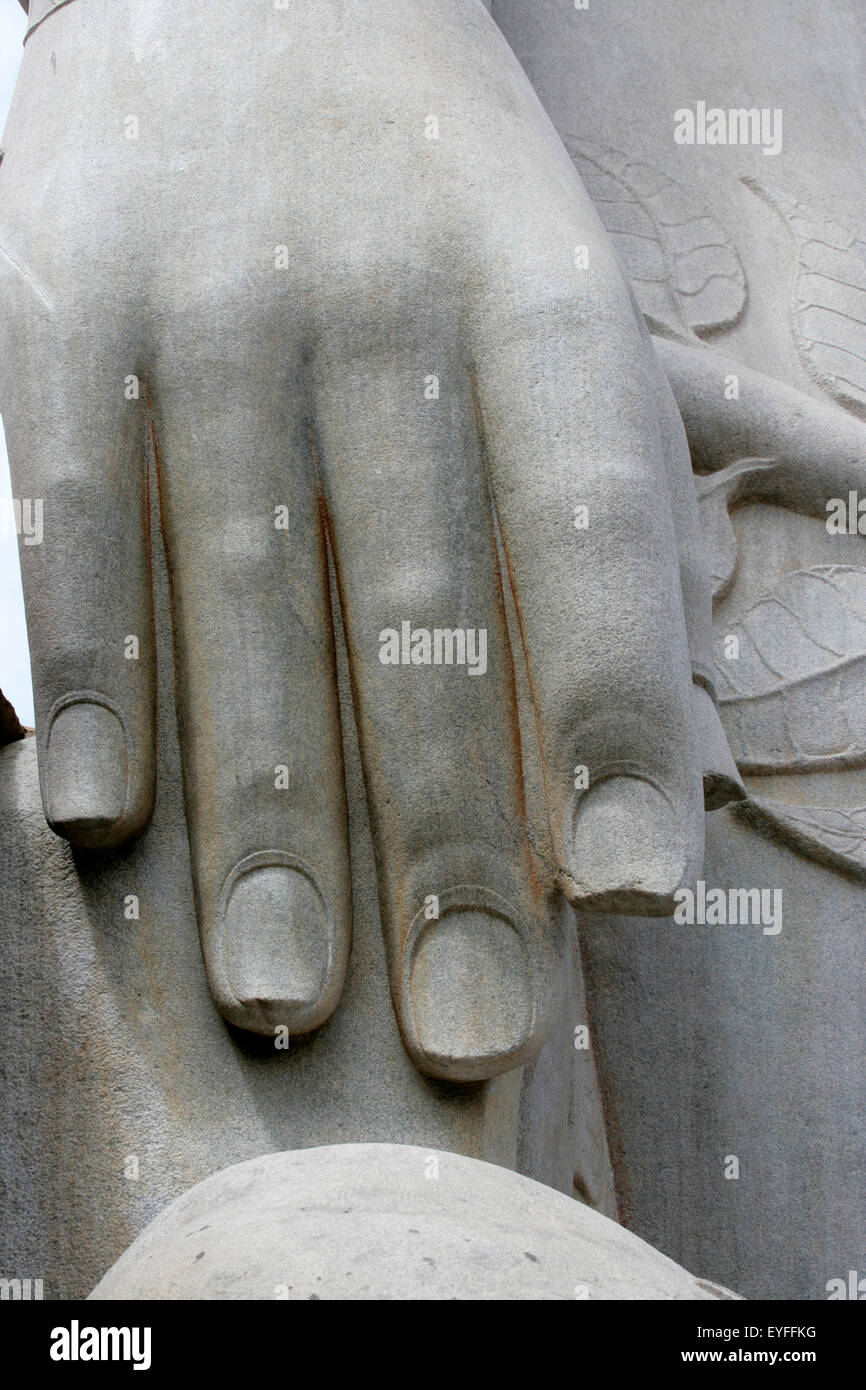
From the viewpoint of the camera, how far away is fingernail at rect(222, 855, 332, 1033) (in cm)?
240

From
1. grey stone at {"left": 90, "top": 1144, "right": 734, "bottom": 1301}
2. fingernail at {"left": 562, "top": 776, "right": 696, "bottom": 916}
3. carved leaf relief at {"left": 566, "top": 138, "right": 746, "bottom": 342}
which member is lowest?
grey stone at {"left": 90, "top": 1144, "right": 734, "bottom": 1301}

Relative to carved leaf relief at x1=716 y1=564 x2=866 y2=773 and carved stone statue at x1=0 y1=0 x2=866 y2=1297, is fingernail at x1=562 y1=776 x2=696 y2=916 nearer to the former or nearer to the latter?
carved stone statue at x1=0 y1=0 x2=866 y2=1297

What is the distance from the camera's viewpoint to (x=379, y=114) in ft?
8.50

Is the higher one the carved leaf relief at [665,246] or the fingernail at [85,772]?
the carved leaf relief at [665,246]

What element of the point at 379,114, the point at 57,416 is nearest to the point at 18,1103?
the point at 57,416

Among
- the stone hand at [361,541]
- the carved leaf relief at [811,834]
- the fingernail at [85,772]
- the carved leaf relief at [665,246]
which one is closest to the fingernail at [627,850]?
the stone hand at [361,541]

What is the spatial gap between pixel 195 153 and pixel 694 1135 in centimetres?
132

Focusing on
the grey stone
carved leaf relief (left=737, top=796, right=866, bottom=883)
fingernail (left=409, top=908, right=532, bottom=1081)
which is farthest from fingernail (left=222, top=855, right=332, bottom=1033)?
carved leaf relief (left=737, top=796, right=866, bottom=883)

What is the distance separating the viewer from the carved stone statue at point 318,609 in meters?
2.40

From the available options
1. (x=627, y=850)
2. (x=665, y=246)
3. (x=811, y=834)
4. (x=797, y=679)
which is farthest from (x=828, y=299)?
(x=627, y=850)

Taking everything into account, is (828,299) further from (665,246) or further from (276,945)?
(276,945)

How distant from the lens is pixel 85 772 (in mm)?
2441

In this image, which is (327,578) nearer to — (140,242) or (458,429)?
(458,429)

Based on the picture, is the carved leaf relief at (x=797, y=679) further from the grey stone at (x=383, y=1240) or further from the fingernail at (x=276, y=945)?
the grey stone at (x=383, y=1240)
